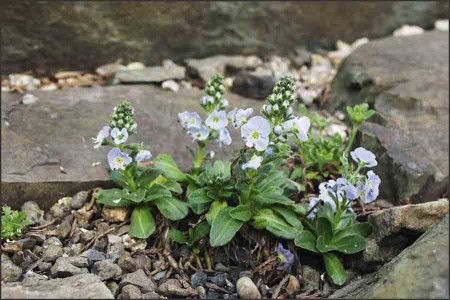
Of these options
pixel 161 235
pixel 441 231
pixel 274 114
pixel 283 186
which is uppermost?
pixel 274 114

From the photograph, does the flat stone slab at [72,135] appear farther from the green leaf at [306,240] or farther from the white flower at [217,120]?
the green leaf at [306,240]

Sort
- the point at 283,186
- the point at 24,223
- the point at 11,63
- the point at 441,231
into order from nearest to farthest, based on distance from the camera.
A: 1. the point at 441,231
2. the point at 24,223
3. the point at 283,186
4. the point at 11,63

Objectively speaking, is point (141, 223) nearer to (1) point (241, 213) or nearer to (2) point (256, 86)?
(1) point (241, 213)

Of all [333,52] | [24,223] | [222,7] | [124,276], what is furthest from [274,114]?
[333,52]

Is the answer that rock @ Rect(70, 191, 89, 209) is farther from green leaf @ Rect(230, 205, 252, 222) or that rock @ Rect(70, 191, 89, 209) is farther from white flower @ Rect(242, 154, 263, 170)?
white flower @ Rect(242, 154, 263, 170)

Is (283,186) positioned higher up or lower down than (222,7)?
lower down

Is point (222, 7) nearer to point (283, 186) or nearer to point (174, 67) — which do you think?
point (174, 67)

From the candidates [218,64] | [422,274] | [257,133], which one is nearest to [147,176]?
[257,133]
